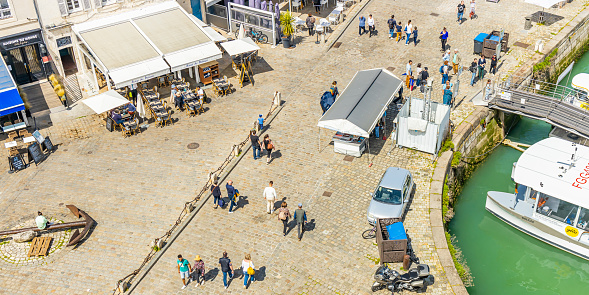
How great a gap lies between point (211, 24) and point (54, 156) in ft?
49.9

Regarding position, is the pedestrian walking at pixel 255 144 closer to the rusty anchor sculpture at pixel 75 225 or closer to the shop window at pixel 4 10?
the rusty anchor sculpture at pixel 75 225

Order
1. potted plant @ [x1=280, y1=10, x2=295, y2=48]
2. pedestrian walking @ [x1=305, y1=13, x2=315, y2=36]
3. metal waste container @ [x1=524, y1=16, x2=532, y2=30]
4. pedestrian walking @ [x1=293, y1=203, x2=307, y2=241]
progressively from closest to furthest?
pedestrian walking @ [x1=293, y1=203, x2=307, y2=241] → potted plant @ [x1=280, y1=10, x2=295, y2=48] → metal waste container @ [x1=524, y1=16, x2=532, y2=30] → pedestrian walking @ [x1=305, y1=13, x2=315, y2=36]

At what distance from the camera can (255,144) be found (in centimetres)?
2792

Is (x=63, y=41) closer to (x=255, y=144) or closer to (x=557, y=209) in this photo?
(x=255, y=144)

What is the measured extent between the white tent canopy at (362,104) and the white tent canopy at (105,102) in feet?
32.9

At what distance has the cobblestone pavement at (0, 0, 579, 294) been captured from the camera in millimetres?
22734

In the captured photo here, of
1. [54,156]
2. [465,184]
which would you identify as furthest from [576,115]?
[54,156]

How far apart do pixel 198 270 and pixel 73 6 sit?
1916cm

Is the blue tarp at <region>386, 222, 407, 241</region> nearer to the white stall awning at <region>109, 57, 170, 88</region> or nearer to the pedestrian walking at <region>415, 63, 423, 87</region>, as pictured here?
the pedestrian walking at <region>415, 63, 423, 87</region>

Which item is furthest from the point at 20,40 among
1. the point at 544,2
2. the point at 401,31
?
the point at 544,2

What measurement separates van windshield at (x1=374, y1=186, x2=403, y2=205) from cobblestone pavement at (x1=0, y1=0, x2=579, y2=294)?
98cm

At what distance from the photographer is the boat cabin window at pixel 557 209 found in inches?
980

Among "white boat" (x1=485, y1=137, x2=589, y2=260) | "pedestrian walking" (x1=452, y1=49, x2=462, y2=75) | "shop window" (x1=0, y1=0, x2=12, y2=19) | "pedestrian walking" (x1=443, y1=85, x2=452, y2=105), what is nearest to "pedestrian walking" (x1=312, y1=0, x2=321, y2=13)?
"pedestrian walking" (x1=452, y1=49, x2=462, y2=75)

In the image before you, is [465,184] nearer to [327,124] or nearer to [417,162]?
[417,162]
